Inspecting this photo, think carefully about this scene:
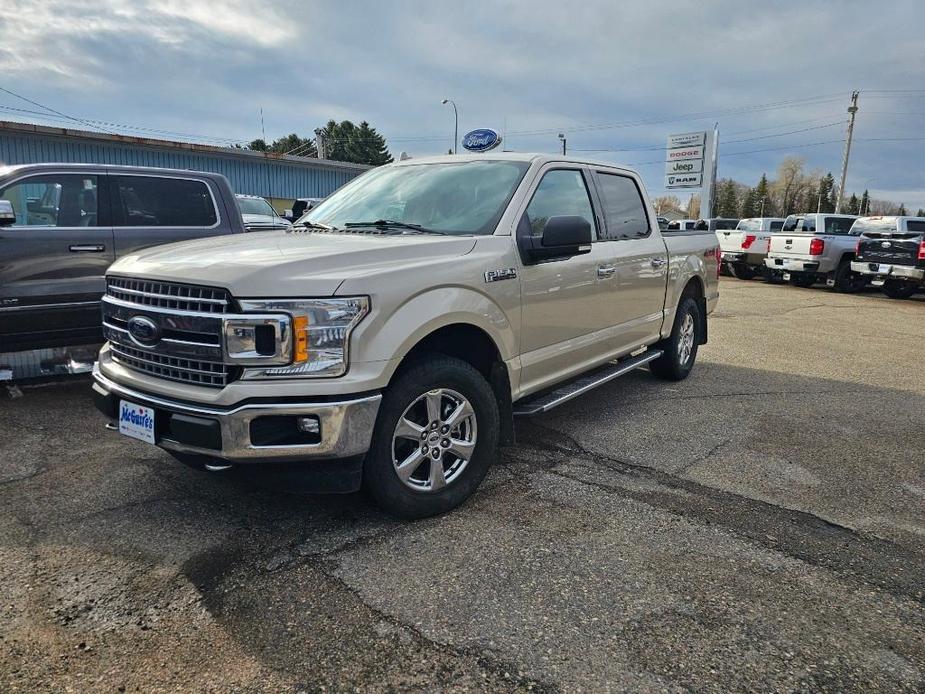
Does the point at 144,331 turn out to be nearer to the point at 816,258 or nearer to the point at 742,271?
the point at 816,258

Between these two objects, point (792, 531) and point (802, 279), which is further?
point (802, 279)

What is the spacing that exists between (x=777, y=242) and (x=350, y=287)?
16.8m

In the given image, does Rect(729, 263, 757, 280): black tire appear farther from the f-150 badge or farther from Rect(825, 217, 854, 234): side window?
the f-150 badge

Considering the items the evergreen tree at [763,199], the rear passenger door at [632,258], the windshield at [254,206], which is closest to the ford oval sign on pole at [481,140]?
the rear passenger door at [632,258]

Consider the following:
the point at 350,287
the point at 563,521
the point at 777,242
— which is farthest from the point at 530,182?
the point at 777,242

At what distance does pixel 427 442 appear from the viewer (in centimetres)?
327

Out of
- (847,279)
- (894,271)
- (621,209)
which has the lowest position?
(847,279)

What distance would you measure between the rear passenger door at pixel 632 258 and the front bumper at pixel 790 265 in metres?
12.6

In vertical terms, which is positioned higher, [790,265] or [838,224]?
[838,224]

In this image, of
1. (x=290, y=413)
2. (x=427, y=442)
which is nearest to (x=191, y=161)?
(x=427, y=442)

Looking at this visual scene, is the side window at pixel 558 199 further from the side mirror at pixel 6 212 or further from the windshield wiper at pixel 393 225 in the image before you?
the side mirror at pixel 6 212

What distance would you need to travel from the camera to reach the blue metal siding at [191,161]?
60.5 feet

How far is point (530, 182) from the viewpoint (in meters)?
4.04

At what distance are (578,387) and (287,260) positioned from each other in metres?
2.39
